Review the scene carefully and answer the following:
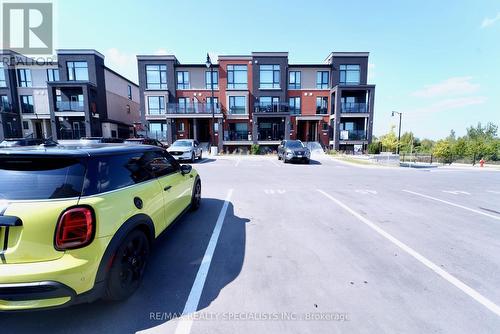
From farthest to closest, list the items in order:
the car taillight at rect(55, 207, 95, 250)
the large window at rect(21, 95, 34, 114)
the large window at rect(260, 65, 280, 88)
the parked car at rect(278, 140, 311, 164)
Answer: the large window at rect(21, 95, 34, 114) < the large window at rect(260, 65, 280, 88) < the parked car at rect(278, 140, 311, 164) < the car taillight at rect(55, 207, 95, 250)

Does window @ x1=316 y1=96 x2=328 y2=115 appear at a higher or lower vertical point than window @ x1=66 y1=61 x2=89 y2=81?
lower

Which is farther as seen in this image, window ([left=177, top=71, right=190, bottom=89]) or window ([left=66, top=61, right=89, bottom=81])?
window ([left=177, top=71, right=190, bottom=89])

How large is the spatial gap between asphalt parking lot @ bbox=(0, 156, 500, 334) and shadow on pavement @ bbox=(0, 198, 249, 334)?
1 cm

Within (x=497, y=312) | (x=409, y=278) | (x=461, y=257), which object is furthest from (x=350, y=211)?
(x=497, y=312)

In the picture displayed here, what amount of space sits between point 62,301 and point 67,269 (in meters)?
0.32

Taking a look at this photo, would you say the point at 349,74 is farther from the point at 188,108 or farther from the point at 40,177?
the point at 40,177

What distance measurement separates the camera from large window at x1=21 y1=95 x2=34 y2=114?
2962 centimetres

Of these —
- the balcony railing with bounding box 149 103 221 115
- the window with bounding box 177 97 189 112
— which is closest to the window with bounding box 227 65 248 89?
the balcony railing with bounding box 149 103 221 115

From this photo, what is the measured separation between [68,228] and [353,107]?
97.2 feet

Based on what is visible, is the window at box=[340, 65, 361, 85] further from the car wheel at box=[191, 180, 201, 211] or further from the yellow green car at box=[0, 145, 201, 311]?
the yellow green car at box=[0, 145, 201, 311]

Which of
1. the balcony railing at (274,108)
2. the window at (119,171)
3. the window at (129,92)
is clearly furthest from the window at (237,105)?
the window at (119,171)

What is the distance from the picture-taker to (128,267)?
264cm

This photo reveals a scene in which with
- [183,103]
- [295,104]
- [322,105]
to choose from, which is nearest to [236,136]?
[183,103]

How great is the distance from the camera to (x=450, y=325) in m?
2.26
